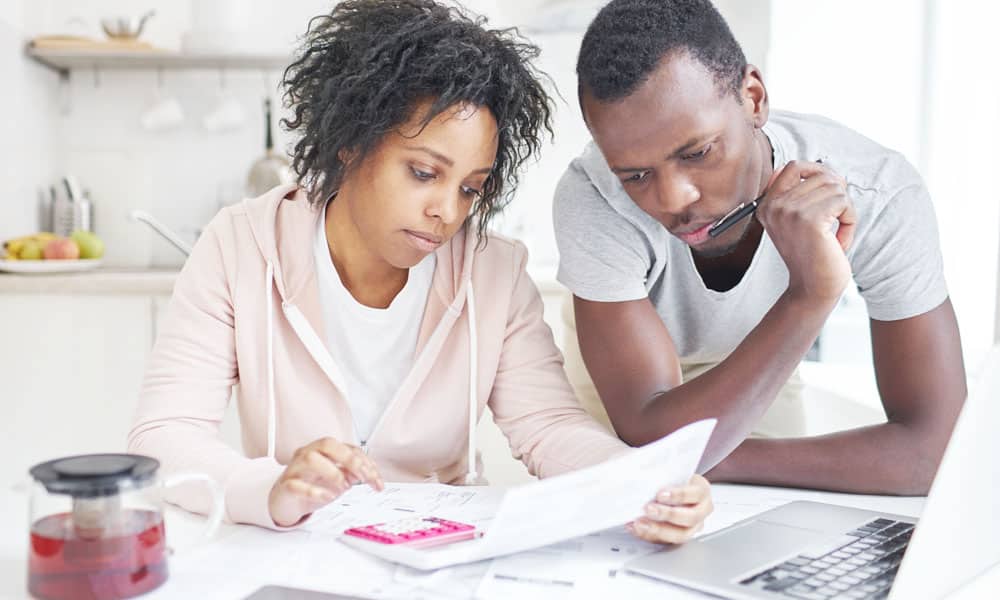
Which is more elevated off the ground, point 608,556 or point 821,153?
point 821,153

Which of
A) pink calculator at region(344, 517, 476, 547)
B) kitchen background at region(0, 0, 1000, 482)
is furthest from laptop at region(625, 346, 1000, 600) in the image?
kitchen background at region(0, 0, 1000, 482)

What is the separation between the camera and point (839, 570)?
804 millimetres

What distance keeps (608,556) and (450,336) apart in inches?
19.1

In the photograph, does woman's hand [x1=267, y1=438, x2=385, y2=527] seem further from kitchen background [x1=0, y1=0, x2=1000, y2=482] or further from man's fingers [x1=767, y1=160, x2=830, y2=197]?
kitchen background [x1=0, y1=0, x2=1000, y2=482]

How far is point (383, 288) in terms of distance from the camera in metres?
1.31

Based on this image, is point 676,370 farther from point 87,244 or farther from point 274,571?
point 87,244

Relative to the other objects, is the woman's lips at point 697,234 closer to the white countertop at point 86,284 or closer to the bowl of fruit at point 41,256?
the white countertop at point 86,284

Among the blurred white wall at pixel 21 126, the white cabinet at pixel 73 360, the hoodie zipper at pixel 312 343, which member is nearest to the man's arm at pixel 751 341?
the hoodie zipper at pixel 312 343

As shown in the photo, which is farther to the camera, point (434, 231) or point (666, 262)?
point (666, 262)

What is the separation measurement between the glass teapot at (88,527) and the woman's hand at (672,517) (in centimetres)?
41

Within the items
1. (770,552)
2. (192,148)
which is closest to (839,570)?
(770,552)

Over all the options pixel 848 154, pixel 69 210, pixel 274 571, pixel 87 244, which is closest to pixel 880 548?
pixel 274 571

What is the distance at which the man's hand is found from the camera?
1090 mm

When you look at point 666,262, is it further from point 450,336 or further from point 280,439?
point 280,439
